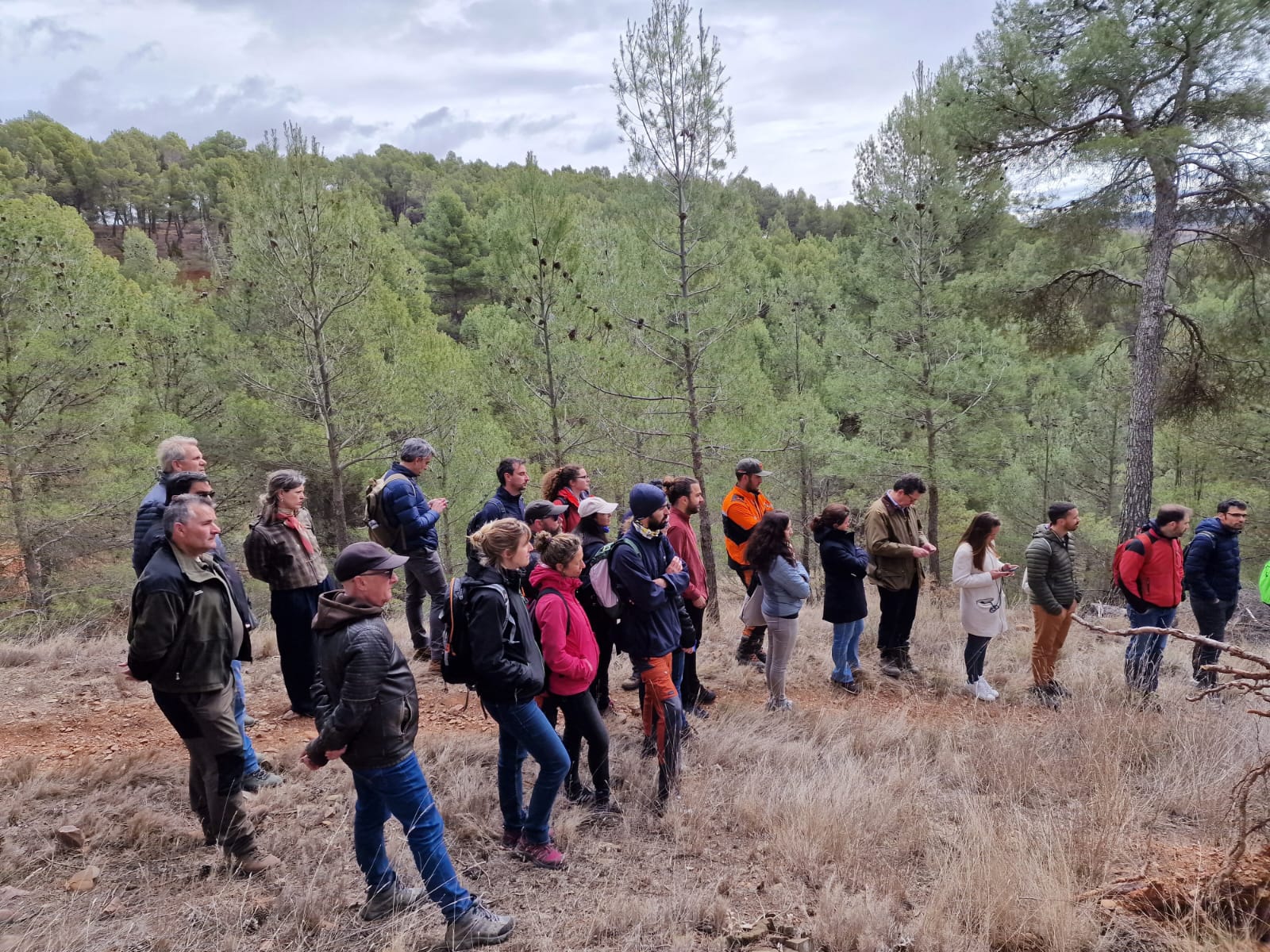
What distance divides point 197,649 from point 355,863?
1.33 metres

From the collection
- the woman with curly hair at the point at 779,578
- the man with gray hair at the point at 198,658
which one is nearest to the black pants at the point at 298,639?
the man with gray hair at the point at 198,658

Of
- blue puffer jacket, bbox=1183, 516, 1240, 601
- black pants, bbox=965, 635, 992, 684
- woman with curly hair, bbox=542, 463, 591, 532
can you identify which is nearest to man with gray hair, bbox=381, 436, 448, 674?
woman with curly hair, bbox=542, 463, 591, 532

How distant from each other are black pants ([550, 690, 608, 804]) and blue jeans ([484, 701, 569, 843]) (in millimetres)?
208

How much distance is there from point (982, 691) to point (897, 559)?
147 cm

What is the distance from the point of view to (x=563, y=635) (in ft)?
11.6

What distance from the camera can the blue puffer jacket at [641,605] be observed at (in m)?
4.08

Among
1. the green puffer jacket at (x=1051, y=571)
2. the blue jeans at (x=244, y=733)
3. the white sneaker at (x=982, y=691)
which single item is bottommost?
the white sneaker at (x=982, y=691)

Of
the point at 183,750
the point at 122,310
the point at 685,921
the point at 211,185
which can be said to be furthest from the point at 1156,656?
the point at 211,185

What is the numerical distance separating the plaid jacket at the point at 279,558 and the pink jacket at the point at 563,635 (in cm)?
203

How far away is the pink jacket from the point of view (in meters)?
3.52

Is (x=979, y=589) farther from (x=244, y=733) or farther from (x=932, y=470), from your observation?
(x=932, y=470)

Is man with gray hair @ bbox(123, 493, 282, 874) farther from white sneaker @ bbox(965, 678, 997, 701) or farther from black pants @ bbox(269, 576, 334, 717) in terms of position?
white sneaker @ bbox(965, 678, 997, 701)

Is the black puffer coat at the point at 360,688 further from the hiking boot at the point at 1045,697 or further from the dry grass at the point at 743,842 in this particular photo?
the hiking boot at the point at 1045,697

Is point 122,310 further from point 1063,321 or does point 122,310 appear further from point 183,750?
point 1063,321
